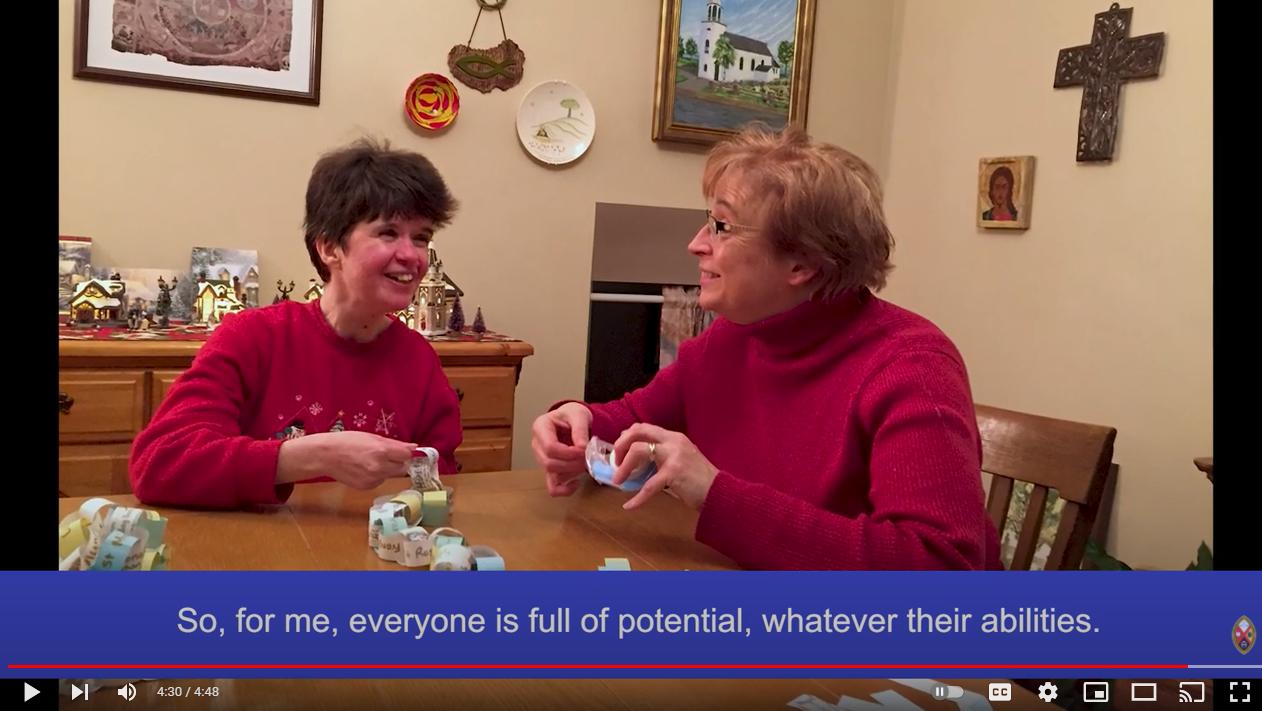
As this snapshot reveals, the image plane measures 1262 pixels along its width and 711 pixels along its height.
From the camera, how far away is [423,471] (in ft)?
3.95

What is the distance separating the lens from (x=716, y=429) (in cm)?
143

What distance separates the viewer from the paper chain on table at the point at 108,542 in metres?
0.81

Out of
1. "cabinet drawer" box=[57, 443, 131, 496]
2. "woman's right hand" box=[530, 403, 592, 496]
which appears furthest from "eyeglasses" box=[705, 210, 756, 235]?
"cabinet drawer" box=[57, 443, 131, 496]

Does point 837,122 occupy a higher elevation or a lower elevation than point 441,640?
higher

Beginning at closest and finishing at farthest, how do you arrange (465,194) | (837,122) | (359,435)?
(359,435)
(465,194)
(837,122)

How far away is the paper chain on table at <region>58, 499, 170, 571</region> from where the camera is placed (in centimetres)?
81

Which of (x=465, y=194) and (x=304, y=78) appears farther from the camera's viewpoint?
(x=465, y=194)

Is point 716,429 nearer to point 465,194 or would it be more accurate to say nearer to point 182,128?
point 465,194

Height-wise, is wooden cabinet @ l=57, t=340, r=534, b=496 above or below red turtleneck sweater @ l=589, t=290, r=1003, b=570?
below

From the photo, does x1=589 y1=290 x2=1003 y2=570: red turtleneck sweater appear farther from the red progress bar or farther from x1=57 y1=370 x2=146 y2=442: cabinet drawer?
x1=57 y1=370 x2=146 y2=442: cabinet drawer

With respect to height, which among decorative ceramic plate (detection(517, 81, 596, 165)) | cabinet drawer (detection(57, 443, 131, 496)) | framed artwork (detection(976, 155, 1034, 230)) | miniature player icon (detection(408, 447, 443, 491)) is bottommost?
cabinet drawer (detection(57, 443, 131, 496))

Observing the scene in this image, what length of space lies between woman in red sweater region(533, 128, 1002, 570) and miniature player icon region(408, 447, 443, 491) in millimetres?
173

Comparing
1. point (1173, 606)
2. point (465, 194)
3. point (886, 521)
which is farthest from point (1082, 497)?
point (465, 194)

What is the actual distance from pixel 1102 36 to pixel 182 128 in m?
2.60
